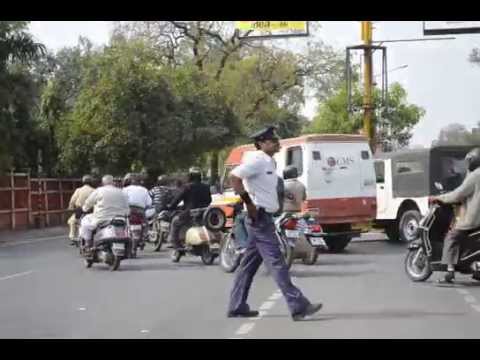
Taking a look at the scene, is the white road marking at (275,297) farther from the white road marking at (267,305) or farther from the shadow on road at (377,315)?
the shadow on road at (377,315)

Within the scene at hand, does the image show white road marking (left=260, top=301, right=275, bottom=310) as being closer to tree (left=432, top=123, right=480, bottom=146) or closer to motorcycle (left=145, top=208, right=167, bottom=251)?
motorcycle (left=145, top=208, right=167, bottom=251)

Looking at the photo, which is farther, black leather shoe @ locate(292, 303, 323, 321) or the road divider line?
the road divider line

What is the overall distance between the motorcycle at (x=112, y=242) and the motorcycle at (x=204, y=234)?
118 cm

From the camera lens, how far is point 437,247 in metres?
12.3

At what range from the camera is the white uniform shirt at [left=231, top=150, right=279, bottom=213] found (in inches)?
359

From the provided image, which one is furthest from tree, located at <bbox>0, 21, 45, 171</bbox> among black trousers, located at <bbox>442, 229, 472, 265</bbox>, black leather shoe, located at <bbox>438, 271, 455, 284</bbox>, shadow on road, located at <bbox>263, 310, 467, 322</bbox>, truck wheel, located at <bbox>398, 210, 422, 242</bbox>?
shadow on road, located at <bbox>263, 310, 467, 322</bbox>

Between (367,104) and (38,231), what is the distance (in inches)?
449

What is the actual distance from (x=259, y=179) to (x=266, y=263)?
82 centimetres

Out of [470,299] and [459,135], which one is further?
[459,135]

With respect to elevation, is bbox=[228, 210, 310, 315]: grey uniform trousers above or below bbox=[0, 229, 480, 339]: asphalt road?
above

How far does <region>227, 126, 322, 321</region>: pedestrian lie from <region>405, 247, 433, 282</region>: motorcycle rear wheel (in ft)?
12.3

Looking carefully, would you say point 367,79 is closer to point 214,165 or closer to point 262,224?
point 262,224

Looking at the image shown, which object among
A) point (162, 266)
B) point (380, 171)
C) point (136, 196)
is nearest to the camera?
point (162, 266)

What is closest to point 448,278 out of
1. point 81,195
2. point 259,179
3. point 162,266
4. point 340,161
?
point 259,179
